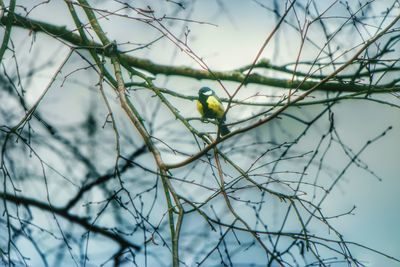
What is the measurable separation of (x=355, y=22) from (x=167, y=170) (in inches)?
61.4

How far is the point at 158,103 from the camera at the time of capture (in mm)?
3600

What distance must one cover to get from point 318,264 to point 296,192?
433 mm

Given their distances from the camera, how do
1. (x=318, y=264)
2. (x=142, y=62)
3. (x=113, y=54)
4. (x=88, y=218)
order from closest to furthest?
(x=318, y=264) < (x=113, y=54) < (x=88, y=218) < (x=142, y=62)

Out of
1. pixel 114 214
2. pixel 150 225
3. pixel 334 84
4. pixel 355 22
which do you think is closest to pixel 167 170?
pixel 150 225

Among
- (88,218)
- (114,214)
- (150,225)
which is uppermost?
(88,218)

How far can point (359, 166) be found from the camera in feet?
9.46

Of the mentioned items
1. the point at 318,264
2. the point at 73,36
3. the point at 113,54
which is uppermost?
the point at 73,36

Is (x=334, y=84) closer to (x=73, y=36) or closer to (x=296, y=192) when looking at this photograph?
(x=296, y=192)

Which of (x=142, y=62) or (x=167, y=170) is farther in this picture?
Result: (x=142, y=62)

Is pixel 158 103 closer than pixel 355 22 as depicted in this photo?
No

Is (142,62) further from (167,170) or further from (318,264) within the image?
(318,264)

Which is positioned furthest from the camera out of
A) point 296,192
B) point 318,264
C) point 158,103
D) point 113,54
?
point 158,103

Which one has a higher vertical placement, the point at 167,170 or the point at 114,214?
the point at 114,214

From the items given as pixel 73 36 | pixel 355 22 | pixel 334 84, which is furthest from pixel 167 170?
pixel 73 36
